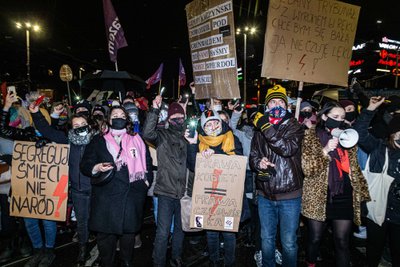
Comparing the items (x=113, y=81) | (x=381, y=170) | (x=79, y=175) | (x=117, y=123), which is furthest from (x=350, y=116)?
(x=113, y=81)

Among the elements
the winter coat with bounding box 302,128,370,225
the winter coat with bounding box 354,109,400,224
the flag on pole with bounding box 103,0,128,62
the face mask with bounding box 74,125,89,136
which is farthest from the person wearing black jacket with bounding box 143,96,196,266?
the flag on pole with bounding box 103,0,128,62

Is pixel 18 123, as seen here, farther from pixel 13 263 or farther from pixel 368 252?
pixel 368 252

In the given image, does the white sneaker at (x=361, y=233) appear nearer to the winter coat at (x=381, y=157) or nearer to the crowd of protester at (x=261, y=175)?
the crowd of protester at (x=261, y=175)

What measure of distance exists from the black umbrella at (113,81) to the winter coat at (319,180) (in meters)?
4.35

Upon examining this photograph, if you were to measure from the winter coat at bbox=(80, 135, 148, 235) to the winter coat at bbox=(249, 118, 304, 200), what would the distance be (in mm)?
1608

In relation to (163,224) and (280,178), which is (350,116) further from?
(163,224)

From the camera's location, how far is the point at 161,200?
357 cm

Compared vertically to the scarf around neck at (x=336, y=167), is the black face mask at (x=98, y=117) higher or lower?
higher

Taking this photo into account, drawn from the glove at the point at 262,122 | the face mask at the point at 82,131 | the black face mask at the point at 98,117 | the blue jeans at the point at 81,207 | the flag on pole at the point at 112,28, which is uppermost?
the flag on pole at the point at 112,28

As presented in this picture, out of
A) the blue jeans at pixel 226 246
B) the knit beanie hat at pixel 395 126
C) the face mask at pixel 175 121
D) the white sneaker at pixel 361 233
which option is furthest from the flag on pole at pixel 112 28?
the white sneaker at pixel 361 233

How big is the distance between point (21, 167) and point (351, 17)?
5.23 metres

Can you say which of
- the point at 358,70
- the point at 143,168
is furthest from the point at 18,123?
the point at 358,70

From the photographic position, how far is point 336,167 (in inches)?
126

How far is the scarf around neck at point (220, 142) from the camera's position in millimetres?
3506
